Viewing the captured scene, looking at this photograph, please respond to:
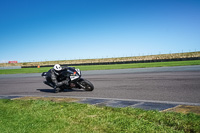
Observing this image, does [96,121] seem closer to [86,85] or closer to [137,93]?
[137,93]

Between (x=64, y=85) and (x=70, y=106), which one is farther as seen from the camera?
(x=64, y=85)

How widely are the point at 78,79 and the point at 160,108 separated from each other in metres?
4.56

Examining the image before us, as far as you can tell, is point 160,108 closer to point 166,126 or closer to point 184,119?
point 184,119

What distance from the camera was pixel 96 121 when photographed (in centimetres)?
408

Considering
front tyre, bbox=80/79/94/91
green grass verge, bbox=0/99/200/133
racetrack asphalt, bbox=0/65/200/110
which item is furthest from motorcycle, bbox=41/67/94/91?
green grass verge, bbox=0/99/200/133

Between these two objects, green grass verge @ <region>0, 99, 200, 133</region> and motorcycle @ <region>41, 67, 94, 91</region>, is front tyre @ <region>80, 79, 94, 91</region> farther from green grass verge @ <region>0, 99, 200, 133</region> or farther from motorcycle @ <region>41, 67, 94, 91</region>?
green grass verge @ <region>0, 99, 200, 133</region>

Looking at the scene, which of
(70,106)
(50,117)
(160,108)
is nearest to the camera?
(50,117)

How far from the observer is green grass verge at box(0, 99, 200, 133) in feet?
11.8

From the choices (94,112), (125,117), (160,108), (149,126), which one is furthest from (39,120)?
(160,108)

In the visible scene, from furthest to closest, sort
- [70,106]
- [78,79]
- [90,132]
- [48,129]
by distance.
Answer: [78,79] < [70,106] < [48,129] < [90,132]

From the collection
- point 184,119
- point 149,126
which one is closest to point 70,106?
point 149,126

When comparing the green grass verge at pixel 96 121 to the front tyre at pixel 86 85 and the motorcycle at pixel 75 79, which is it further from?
the front tyre at pixel 86 85

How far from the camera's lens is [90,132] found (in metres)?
3.48

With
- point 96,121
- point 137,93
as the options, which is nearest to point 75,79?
point 137,93
